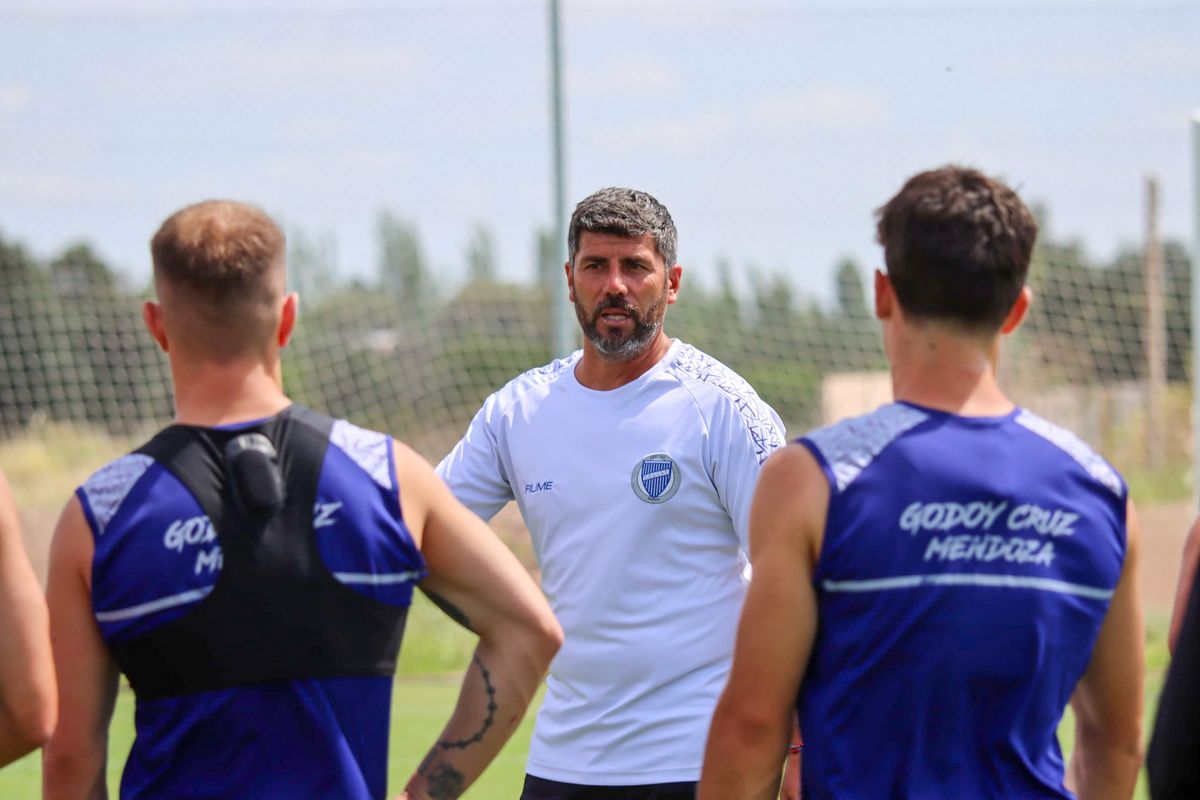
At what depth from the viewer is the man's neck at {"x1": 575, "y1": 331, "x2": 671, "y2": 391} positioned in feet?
14.9

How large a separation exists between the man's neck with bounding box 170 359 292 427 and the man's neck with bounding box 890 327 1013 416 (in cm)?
110

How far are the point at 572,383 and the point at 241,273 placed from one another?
204cm

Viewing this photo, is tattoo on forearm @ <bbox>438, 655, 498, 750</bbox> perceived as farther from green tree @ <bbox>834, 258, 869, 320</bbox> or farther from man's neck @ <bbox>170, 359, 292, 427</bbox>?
green tree @ <bbox>834, 258, 869, 320</bbox>

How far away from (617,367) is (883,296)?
6.13 feet

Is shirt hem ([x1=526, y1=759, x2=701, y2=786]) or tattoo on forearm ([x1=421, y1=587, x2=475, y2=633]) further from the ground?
tattoo on forearm ([x1=421, y1=587, x2=475, y2=633])

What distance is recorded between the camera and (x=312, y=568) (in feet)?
8.56

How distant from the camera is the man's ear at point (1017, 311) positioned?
8.86 feet

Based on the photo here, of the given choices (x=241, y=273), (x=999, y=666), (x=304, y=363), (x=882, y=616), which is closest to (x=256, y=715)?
(x=241, y=273)

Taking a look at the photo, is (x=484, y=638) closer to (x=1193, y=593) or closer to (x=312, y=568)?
(x=312, y=568)

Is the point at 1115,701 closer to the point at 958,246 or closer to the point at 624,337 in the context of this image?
the point at 958,246

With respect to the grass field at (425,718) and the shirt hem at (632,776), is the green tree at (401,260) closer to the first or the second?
the grass field at (425,718)

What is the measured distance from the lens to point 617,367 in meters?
4.54

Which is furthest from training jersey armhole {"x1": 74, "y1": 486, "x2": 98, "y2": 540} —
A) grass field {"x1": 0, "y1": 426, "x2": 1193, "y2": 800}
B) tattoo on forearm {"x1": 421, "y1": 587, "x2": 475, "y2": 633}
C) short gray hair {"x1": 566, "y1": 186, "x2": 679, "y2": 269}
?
grass field {"x1": 0, "y1": 426, "x2": 1193, "y2": 800}

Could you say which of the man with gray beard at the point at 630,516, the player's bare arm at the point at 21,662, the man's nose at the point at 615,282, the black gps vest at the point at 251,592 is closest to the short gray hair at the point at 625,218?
the man with gray beard at the point at 630,516
